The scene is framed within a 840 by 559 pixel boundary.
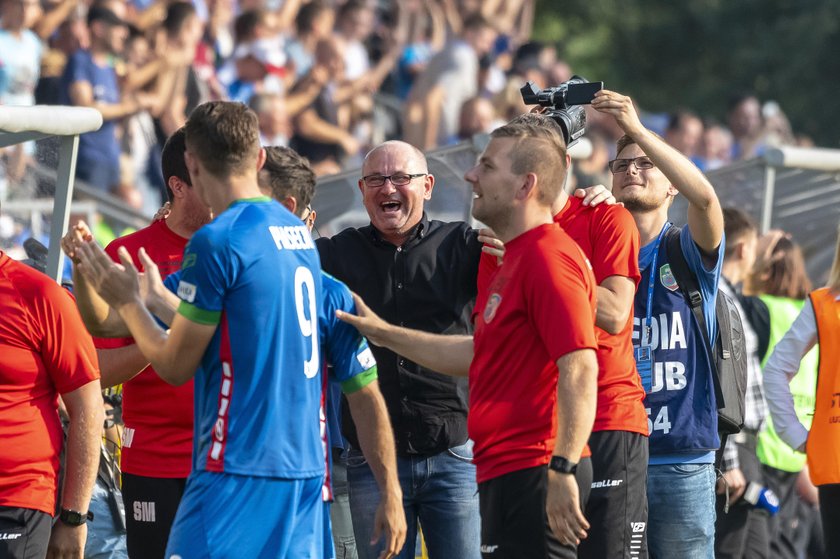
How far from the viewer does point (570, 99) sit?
560 centimetres

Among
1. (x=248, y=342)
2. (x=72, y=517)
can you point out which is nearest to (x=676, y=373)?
(x=248, y=342)

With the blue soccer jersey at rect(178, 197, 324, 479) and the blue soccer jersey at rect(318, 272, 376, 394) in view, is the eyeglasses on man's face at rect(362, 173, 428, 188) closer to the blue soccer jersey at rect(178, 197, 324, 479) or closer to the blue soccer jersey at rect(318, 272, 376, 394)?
the blue soccer jersey at rect(318, 272, 376, 394)

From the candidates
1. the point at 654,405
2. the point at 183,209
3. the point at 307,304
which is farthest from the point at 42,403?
the point at 654,405

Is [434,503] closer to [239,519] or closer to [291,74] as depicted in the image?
[239,519]

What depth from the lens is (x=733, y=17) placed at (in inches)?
1026

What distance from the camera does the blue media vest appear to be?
607cm

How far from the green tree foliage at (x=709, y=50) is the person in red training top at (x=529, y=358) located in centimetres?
2004

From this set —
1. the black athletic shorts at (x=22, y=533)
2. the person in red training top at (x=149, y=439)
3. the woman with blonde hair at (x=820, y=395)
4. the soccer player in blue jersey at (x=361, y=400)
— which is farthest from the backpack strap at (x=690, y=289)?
the black athletic shorts at (x=22, y=533)

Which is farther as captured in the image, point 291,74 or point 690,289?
point 291,74

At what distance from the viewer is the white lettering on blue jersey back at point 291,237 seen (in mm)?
4352

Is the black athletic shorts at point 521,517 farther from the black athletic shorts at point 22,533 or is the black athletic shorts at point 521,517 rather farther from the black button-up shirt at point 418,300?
the black athletic shorts at point 22,533

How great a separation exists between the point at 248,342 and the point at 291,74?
32.0 ft

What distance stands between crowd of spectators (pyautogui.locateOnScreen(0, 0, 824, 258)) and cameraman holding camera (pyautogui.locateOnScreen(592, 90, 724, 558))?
6.26 m

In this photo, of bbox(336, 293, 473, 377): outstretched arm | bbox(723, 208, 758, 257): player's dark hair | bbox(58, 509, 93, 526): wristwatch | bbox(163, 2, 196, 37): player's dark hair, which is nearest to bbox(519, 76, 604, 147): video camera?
bbox(336, 293, 473, 377): outstretched arm
